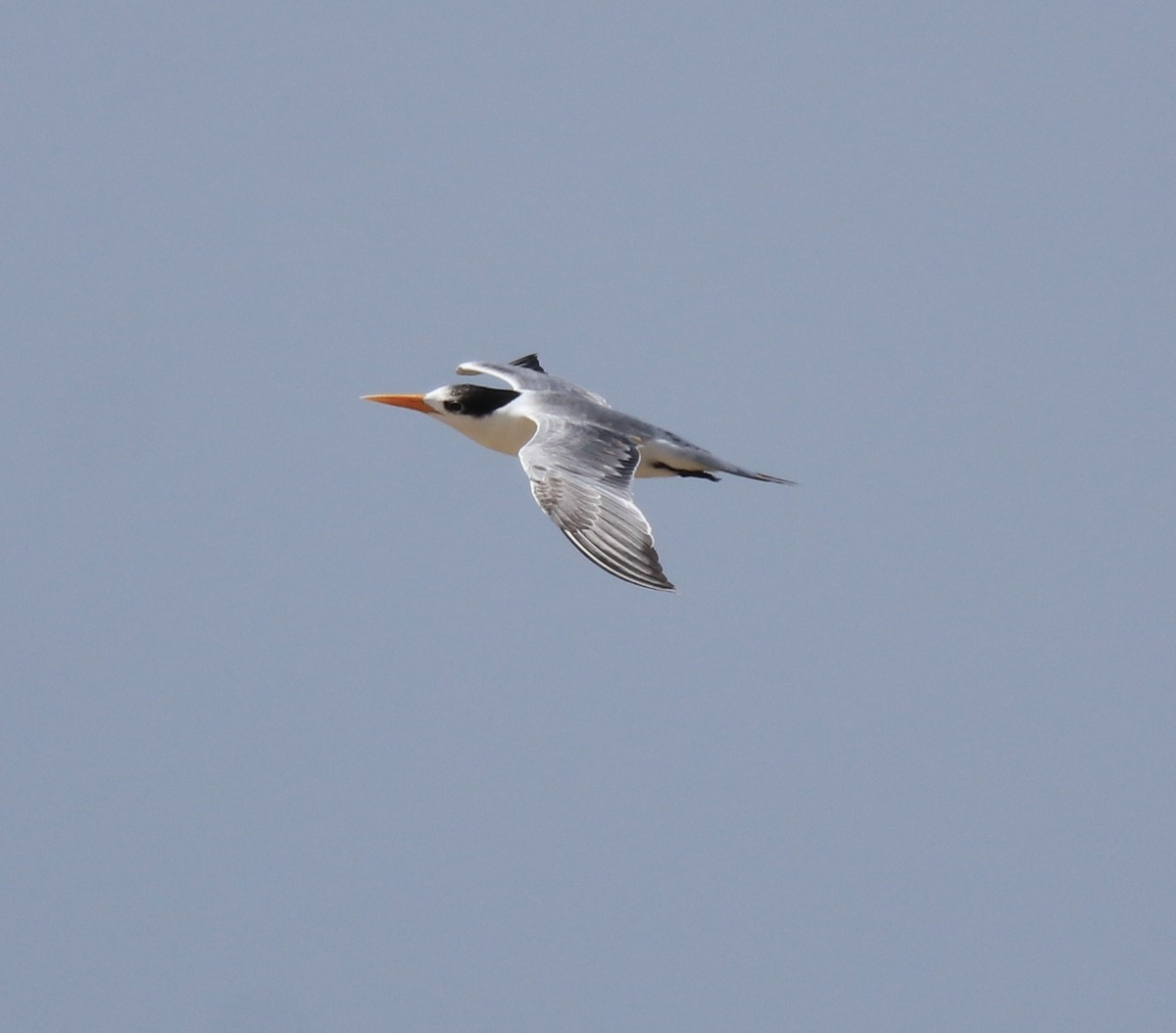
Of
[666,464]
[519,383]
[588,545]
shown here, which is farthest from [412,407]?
[588,545]

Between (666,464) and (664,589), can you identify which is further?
(666,464)

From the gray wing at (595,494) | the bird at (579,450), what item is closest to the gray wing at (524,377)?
the bird at (579,450)

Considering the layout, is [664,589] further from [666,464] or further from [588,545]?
[666,464]

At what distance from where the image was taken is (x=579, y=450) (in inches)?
555

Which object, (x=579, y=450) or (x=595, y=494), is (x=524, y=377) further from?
(x=595, y=494)

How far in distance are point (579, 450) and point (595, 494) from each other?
1.03 m

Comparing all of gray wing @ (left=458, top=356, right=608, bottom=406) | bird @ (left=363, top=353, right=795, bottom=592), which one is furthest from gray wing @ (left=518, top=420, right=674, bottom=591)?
gray wing @ (left=458, top=356, right=608, bottom=406)

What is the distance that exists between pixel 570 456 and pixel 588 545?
1.74 meters

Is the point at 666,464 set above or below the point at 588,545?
above

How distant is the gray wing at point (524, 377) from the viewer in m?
16.5

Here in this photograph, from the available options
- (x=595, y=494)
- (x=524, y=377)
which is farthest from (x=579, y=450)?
(x=524, y=377)

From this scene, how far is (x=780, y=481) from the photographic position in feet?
50.5

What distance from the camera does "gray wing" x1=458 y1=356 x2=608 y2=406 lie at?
650 inches

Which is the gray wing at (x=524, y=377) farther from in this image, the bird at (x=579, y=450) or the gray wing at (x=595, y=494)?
the gray wing at (x=595, y=494)
